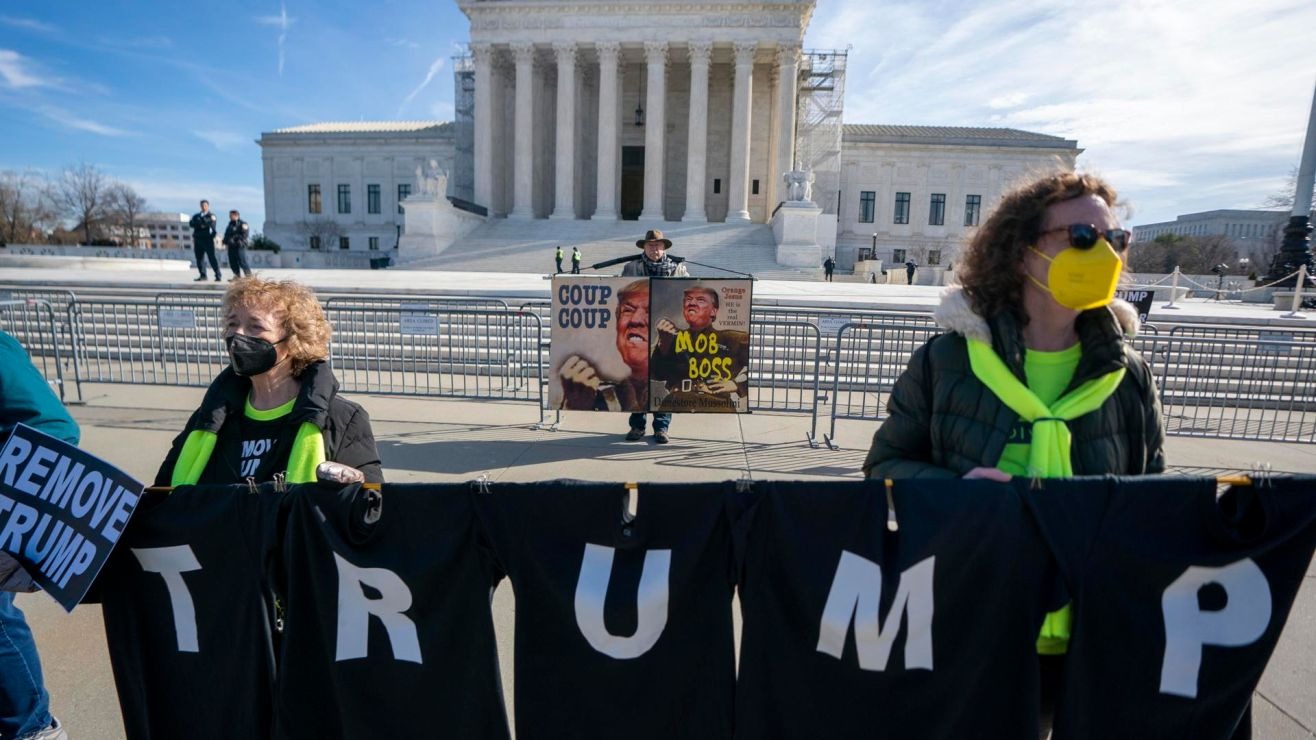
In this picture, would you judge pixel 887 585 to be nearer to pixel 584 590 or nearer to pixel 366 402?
pixel 584 590

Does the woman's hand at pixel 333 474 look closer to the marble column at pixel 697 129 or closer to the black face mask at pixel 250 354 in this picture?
the black face mask at pixel 250 354

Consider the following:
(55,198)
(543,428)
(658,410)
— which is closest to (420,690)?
(658,410)

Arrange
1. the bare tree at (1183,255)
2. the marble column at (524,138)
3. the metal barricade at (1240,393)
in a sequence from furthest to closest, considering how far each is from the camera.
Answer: the bare tree at (1183,255)
the marble column at (524,138)
the metal barricade at (1240,393)

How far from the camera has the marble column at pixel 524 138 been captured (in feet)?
128

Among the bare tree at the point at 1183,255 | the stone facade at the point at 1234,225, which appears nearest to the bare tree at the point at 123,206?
the bare tree at the point at 1183,255

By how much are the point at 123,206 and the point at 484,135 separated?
4954cm

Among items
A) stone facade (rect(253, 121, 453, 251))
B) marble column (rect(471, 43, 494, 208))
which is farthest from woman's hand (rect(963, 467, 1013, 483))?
stone facade (rect(253, 121, 453, 251))

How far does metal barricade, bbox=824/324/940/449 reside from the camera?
24.4 feet

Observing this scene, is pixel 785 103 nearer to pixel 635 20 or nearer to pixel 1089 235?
pixel 635 20

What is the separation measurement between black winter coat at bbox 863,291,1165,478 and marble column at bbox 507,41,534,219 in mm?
39086

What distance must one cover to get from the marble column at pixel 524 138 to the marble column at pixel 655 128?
718cm

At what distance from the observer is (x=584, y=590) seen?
197 cm

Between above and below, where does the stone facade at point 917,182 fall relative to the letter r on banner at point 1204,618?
above

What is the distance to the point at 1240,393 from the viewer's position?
28.9ft
